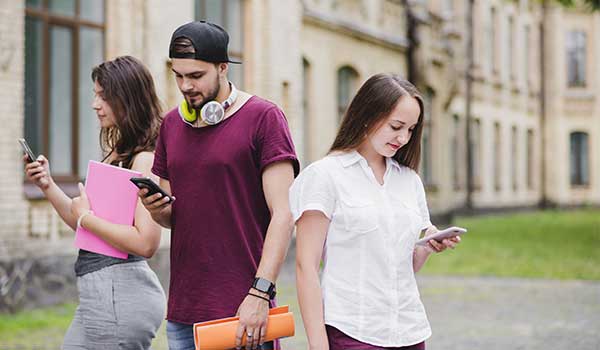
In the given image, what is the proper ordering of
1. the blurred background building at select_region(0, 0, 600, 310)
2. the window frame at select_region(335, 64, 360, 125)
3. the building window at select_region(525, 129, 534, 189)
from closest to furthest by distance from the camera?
the blurred background building at select_region(0, 0, 600, 310), the window frame at select_region(335, 64, 360, 125), the building window at select_region(525, 129, 534, 189)

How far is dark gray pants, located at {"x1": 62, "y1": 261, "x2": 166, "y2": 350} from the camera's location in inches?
191

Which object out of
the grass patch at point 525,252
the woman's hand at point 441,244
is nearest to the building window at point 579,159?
the grass patch at point 525,252

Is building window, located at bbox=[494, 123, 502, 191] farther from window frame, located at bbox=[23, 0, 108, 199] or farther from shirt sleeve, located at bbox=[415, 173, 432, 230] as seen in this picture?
shirt sleeve, located at bbox=[415, 173, 432, 230]

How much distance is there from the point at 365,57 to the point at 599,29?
27265 mm

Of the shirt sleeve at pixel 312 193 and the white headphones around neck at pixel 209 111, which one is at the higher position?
the white headphones around neck at pixel 209 111

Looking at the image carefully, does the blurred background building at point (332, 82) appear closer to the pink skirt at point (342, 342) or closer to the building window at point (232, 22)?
the building window at point (232, 22)

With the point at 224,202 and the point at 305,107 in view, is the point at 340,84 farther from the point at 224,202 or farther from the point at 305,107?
the point at 224,202

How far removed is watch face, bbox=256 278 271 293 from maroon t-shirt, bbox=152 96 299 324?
13 centimetres

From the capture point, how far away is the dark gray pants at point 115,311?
4.86 meters

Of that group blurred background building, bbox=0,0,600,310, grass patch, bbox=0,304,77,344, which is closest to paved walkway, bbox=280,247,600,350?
grass patch, bbox=0,304,77,344

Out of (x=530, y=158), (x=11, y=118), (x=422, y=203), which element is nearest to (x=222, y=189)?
(x=422, y=203)

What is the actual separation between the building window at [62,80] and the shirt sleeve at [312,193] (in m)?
9.67

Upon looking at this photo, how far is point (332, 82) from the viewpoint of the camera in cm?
2389

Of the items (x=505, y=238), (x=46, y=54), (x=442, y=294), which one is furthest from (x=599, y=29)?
(x=46, y=54)
